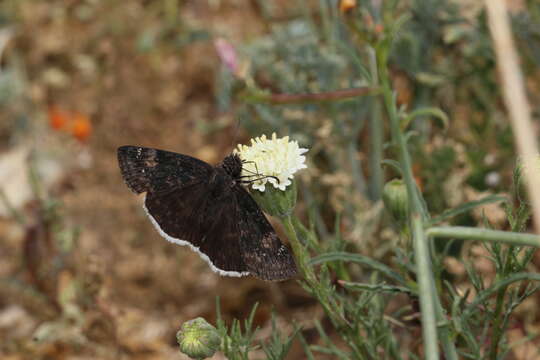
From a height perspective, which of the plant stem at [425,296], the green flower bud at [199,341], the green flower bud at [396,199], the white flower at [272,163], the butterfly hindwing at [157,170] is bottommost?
the plant stem at [425,296]

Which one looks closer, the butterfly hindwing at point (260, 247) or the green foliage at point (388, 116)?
the butterfly hindwing at point (260, 247)

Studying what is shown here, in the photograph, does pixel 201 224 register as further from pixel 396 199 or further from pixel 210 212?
pixel 396 199

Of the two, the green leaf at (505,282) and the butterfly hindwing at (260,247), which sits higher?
the butterfly hindwing at (260,247)

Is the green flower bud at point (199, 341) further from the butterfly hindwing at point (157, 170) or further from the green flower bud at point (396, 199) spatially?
A: the green flower bud at point (396, 199)

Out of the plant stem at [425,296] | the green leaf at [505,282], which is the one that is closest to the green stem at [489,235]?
the plant stem at [425,296]

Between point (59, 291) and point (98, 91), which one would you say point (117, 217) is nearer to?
point (59, 291)

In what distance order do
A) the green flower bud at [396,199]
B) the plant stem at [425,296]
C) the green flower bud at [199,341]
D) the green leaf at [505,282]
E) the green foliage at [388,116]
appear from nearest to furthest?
the plant stem at [425,296] < the green leaf at [505,282] < the green flower bud at [199,341] < the green flower bud at [396,199] < the green foliage at [388,116]

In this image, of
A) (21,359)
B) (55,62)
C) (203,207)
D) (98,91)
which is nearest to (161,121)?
(98,91)
